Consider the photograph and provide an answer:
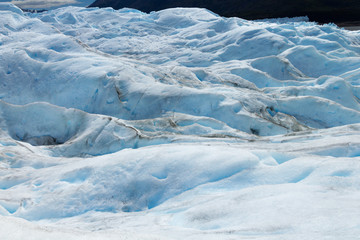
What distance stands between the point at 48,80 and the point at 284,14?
230ft

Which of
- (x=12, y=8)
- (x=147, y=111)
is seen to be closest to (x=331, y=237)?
(x=147, y=111)

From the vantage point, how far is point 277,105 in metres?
14.0

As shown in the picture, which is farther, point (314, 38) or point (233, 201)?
point (314, 38)

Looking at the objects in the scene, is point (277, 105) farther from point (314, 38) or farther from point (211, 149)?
point (314, 38)

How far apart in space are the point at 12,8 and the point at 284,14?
62.7 meters

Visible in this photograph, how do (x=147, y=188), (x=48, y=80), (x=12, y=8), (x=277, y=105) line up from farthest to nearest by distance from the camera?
(x=12, y=8), (x=48, y=80), (x=277, y=105), (x=147, y=188)

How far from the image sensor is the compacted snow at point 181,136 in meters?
4.79

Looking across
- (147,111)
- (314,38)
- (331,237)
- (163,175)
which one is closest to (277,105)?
(147,111)

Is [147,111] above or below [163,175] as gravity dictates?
below

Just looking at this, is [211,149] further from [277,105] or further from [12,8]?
[12,8]

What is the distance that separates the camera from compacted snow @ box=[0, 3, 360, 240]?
189 inches

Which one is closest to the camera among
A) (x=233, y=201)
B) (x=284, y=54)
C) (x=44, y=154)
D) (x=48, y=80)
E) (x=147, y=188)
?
(x=233, y=201)

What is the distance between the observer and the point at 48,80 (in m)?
15.4

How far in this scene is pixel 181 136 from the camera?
395 inches
